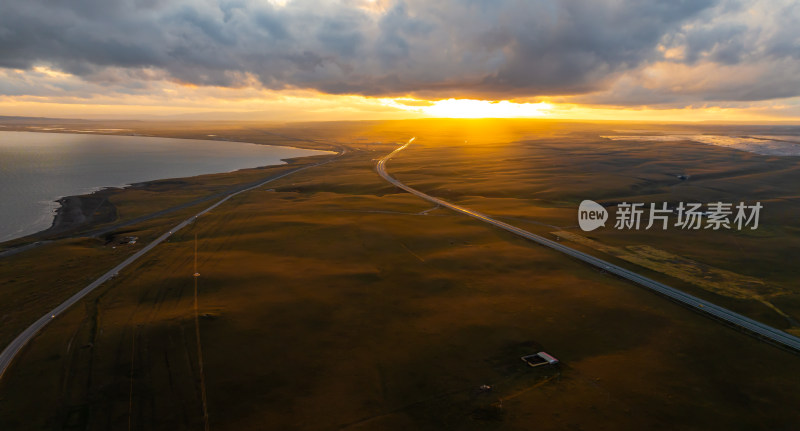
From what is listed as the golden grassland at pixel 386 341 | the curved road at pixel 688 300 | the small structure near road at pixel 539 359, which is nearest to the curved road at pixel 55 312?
the golden grassland at pixel 386 341

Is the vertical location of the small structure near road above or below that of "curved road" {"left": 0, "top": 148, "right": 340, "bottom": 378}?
above

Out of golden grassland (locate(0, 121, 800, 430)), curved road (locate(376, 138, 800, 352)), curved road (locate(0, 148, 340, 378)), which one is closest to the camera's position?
golden grassland (locate(0, 121, 800, 430))

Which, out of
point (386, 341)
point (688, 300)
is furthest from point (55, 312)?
point (688, 300)

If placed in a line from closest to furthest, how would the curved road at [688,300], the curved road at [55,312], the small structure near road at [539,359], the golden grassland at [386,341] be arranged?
the golden grassland at [386,341] → the small structure near road at [539,359] → the curved road at [55,312] → the curved road at [688,300]

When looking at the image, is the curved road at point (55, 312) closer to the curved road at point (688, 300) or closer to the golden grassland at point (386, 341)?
the golden grassland at point (386, 341)

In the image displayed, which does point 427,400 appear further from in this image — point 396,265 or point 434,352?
point 396,265

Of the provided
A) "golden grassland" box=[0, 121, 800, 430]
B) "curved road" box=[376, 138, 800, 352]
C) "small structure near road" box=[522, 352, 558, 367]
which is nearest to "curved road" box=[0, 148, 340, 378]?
"golden grassland" box=[0, 121, 800, 430]

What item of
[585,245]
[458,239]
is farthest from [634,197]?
[458,239]

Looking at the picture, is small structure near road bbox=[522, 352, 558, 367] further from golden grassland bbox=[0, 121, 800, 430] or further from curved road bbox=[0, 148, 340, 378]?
curved road bbox=[0, 148, 340, 378]
